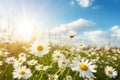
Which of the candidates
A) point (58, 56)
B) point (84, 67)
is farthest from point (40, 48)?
point (84, 67)

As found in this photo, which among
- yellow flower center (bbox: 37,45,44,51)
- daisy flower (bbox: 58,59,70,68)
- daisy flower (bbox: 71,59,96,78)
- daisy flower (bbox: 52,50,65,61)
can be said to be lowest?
daisy flower (bbox: 71,59,96,78)

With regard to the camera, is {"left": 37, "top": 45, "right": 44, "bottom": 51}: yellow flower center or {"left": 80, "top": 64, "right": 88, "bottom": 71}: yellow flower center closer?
{"left": 80, "top": 64, "right": 88, "bottom": 71}: yellow flower center

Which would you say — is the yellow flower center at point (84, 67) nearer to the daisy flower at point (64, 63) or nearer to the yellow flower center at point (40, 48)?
the daisy flower at point (64, 63)

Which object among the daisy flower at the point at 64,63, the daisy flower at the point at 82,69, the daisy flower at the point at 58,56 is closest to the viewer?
the daisy flower at the point at 82,69

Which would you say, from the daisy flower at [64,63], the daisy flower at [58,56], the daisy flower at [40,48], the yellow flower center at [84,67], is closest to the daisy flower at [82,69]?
the yellow flower center at [84,67]

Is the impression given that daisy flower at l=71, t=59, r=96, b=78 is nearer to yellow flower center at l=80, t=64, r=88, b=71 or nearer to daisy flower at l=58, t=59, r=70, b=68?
yellow flower center at l=80, t=64, r=88, b=71

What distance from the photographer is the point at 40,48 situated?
2689 mm

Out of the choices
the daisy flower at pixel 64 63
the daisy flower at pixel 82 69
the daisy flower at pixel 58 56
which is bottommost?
the daisy flower at pixel 82 69

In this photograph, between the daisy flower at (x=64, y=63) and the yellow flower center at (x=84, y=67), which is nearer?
the yellow flower center at (x=84, y=67)

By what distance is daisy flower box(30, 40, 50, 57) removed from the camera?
8.63 ft

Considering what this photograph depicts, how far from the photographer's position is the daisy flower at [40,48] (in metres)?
2.63

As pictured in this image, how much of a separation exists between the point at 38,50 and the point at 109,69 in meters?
1.83

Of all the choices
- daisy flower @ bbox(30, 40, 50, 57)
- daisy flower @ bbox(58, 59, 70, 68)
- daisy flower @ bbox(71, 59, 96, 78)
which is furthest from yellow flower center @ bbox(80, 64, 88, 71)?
daisy flower @ bbox(30, 40, 50, 57)

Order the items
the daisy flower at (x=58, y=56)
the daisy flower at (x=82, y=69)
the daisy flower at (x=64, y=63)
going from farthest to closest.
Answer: the daisy flower at (x=58, y=56), the daisy flower at (x=64, y=63), the daisy flower at (x=82, y=69)
